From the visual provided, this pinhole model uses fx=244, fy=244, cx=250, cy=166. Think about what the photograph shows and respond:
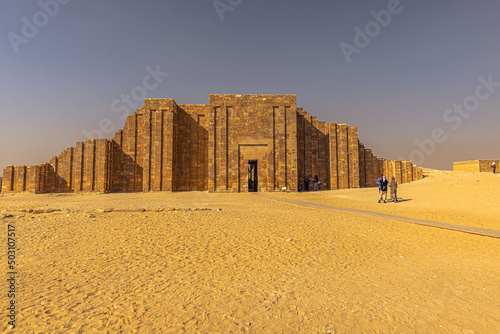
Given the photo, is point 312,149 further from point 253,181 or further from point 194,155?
point 194,155

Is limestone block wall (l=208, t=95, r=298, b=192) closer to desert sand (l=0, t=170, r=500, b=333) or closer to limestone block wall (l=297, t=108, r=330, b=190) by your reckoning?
limestone block wall (l=297, t=108, r=330, b=190)

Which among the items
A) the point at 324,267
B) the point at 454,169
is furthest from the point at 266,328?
the point at 454,169

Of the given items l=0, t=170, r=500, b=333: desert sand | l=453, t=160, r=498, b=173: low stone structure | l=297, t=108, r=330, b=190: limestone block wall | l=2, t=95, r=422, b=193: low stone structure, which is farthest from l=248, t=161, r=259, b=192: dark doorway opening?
l=453, t=160, r=498, b=173: low stone structure

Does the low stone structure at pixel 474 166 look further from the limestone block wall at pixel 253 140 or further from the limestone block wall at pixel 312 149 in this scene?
the limestone block wall at pixel 253 140

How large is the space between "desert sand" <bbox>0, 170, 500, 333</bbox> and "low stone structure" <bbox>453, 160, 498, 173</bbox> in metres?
31.9

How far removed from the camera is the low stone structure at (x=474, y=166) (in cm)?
3027

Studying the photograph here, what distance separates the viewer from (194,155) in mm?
26547

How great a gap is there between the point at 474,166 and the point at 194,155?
35274mm

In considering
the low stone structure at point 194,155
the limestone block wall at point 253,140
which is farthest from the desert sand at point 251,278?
the low stone structure at point 194,155

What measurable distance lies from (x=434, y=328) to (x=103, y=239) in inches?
280

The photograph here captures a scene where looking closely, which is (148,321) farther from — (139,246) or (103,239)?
(103,239)

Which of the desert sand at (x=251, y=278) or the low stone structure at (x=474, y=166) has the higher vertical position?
the low stone structure at (x=474, y=166)

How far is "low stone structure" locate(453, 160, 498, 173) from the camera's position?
30267 millimetres

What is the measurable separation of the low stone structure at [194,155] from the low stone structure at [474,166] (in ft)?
56.5
